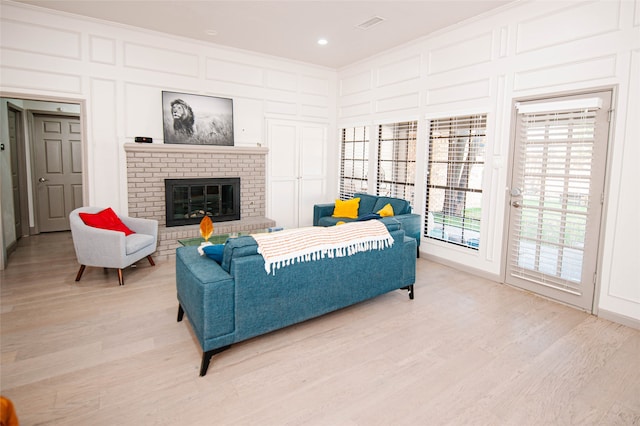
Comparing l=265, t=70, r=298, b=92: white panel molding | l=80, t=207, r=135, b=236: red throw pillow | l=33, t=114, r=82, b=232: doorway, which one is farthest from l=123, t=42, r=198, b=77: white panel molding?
l=80, t=207, r=135, b=236: red throw pillow

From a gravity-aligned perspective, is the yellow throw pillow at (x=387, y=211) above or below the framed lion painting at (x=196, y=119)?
below

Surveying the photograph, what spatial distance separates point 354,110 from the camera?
21.4 ft

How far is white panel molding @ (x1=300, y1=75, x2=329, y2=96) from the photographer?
6.57 metres

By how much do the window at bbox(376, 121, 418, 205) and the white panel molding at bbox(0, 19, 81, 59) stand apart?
4468 millimetres

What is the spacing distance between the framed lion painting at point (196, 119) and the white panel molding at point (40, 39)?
117 centimetres

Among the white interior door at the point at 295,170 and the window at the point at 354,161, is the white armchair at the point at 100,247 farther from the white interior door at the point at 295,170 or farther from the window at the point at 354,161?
the window at the point at 354,161

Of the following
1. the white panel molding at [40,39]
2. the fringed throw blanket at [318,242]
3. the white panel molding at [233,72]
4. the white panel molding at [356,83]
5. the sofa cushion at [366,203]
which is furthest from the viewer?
the white panel molding at [356,83]

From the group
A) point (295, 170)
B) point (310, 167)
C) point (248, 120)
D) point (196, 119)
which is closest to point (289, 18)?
point (248, 120)

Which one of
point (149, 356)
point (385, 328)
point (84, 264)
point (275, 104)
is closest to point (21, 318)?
point (84, 264)

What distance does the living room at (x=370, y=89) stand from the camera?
3258 mm

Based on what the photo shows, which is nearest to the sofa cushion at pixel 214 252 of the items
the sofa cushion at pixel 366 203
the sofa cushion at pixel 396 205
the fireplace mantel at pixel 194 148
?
the fireplace mantel at pixel 194 148

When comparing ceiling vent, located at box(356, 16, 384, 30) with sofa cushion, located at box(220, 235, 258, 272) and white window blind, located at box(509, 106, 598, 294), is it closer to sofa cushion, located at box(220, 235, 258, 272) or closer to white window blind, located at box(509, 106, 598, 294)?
white window blind, located at box(509, 106, 598, 294)

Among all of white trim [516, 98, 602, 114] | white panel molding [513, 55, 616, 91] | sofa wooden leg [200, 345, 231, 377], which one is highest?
white panel molding [513, 55, 616, 91]

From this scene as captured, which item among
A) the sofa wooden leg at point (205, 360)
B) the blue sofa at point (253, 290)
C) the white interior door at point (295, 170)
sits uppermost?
the white interior door at point (295, 170)
